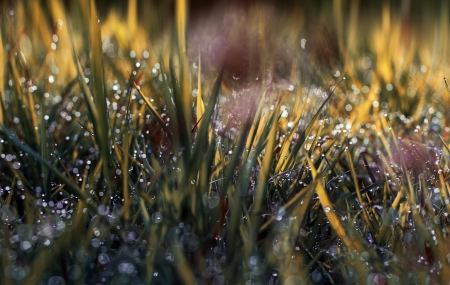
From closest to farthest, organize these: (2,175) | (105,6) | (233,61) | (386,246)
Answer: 1. (386,246)
2. (2,175)
3. (233,61)
4. (105,6)

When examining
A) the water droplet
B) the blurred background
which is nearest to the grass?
the water droplet

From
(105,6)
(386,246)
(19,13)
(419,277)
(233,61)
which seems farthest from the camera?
(105,6)

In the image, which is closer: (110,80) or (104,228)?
(104,228)

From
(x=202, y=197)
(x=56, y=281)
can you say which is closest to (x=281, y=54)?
(x=202, y=197)

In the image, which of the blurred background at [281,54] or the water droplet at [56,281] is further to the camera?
the blurred background at [281,54]

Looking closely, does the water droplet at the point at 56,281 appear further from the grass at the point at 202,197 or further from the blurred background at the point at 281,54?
the blurred background at the point at 281,54

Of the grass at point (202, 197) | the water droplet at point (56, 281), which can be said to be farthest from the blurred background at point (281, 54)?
the water droplet at point (56, 281)

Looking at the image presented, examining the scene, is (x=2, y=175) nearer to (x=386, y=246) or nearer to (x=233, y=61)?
(x=386, y=246)

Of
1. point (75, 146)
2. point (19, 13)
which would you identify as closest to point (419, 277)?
point (75, 146)

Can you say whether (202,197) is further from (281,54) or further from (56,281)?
(281,54)

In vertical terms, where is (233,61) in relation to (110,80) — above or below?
above

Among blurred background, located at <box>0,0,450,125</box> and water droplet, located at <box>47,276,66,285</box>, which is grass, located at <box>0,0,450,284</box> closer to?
water droplet, located at <box>47,276,66,285</box>
